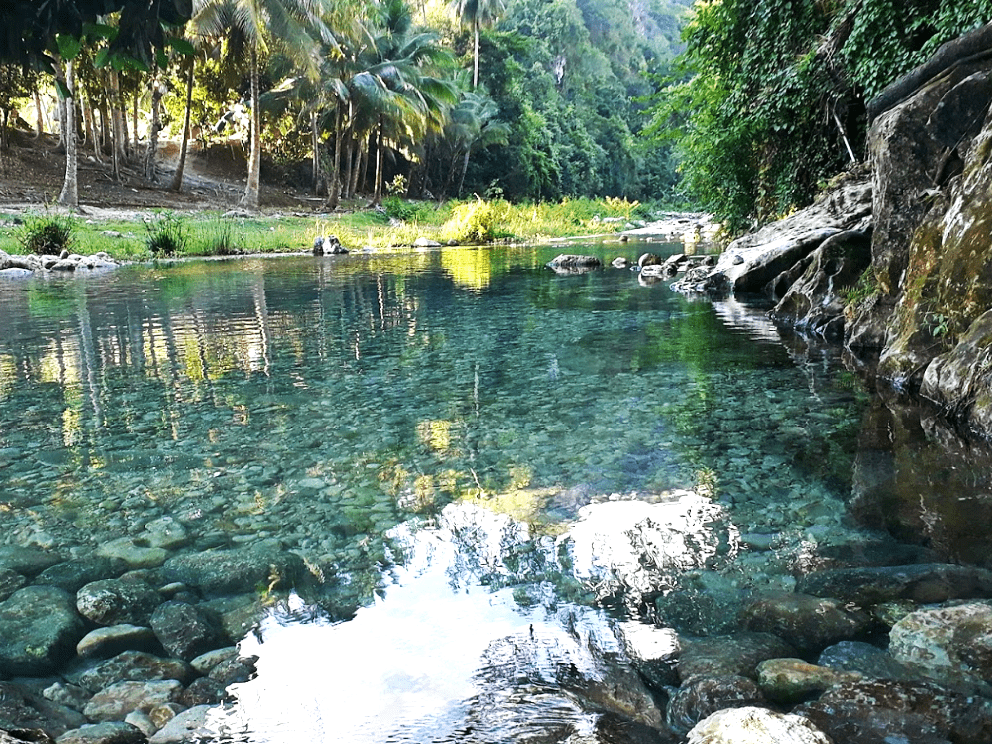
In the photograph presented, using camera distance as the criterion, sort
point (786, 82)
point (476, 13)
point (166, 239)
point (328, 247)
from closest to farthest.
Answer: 1. point (786, 82)
2. point (166, 239)
3. point (328, 247)
4. point (476, 13)

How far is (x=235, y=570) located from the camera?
271 centimetres

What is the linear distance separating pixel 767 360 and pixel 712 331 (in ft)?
4.98

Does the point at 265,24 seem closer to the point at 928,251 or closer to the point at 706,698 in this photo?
the point at 928,251

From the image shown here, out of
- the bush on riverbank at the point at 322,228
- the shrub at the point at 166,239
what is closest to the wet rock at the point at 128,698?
the bush on riverbank at the point at 322,228

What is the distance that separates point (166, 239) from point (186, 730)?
1905cm

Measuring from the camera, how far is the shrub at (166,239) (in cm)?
1883

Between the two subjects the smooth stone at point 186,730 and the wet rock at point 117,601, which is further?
the wet rock at point 117,601

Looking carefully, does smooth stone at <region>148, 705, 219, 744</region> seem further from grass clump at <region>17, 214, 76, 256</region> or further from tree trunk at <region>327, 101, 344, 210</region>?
tree trunk at <region>327, 101, 344, 210</region>

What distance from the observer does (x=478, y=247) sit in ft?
87.6

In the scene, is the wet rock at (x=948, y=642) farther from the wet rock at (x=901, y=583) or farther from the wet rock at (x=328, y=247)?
the wet rock at (x=328, y=247)

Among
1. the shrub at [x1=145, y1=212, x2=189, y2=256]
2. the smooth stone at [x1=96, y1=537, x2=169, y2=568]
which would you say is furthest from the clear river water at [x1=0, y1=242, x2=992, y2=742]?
the shrub at [x1=145, y1=212, x2=189, y2=256]

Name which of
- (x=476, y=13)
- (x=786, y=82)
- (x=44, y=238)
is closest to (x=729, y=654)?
(x=786, y=82)

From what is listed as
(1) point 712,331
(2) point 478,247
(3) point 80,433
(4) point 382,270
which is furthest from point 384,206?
(3) point 80,433

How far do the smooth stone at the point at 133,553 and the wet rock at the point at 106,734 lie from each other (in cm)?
94
